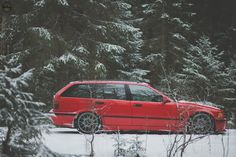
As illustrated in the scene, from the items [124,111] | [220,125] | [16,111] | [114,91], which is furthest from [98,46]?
[16,111]

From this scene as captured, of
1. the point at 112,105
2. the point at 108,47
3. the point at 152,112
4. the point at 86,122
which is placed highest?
the point at 108,47

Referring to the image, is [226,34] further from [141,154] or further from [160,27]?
[141,154]

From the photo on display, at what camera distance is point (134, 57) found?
20203mm

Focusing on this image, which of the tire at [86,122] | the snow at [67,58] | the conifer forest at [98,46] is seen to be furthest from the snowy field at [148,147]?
the snow at [67,58]

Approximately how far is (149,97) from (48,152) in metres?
5.26

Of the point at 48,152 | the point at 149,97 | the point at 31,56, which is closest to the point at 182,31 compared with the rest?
the point at 31,56

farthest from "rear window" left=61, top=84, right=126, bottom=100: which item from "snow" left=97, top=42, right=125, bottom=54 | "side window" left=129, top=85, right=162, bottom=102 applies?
"snow" left=97, top=42, right=125, bottom=54

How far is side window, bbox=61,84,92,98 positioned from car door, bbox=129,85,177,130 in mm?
1324

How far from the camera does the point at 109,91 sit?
11688mm

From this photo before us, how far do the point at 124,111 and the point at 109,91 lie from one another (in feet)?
2.45

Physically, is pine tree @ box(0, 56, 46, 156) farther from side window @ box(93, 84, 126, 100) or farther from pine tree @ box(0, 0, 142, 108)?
pine tree @ box(0, 0, 142, 108)

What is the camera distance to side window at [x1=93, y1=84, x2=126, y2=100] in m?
11.6

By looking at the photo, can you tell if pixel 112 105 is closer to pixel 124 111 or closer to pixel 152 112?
pixel 124 111

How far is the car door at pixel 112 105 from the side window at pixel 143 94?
0.84 ft
